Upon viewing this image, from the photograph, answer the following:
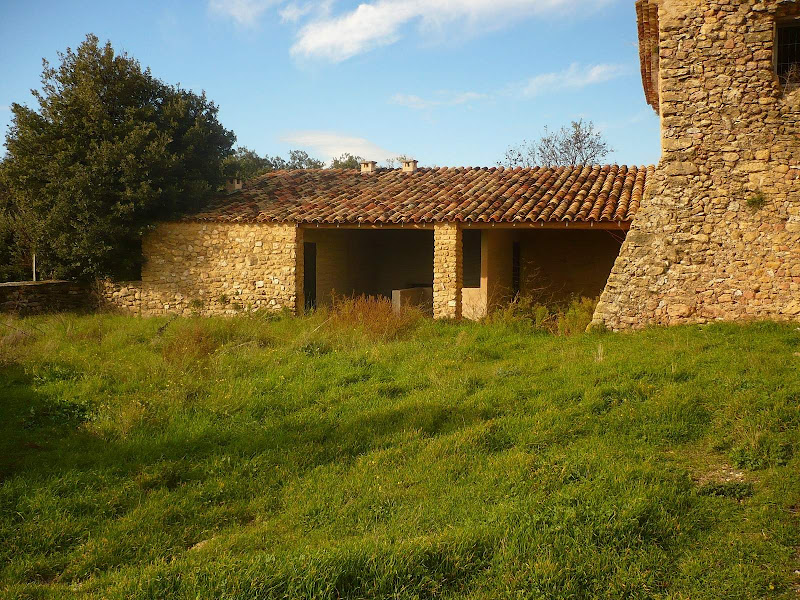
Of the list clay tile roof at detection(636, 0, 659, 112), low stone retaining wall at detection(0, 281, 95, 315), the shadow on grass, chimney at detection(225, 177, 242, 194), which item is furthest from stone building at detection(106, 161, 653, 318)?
the shadow on grass

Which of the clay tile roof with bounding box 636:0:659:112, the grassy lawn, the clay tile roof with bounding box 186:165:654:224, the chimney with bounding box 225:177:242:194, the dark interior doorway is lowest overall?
the grassy lawn

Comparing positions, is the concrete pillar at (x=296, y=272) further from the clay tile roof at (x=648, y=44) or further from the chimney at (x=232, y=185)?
the clay tile roof at (x=648, y=44)

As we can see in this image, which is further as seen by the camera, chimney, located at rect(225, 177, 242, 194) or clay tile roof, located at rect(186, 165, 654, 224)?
chimney, located at rect(225, 177, 242, 194)

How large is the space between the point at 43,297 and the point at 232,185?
5364 mm

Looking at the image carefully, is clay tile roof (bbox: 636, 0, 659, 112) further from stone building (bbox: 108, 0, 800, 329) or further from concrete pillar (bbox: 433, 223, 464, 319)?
concrete pillar (bbox: 433, 223, 464, 319)

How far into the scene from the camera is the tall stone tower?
9289mm

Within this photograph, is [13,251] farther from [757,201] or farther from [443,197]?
[757,201]

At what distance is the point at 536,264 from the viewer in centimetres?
1511

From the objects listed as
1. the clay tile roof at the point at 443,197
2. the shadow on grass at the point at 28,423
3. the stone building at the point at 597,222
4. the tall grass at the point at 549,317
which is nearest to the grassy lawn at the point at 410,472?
the shadow on grass at the point at 28,423

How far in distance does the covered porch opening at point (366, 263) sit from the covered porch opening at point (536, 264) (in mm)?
1600

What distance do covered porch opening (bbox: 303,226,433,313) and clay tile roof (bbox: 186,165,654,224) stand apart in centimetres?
98

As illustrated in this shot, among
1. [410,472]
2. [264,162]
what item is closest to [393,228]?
[410,472]

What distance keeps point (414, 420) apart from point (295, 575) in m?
2.82

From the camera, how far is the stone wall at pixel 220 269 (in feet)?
46.3
